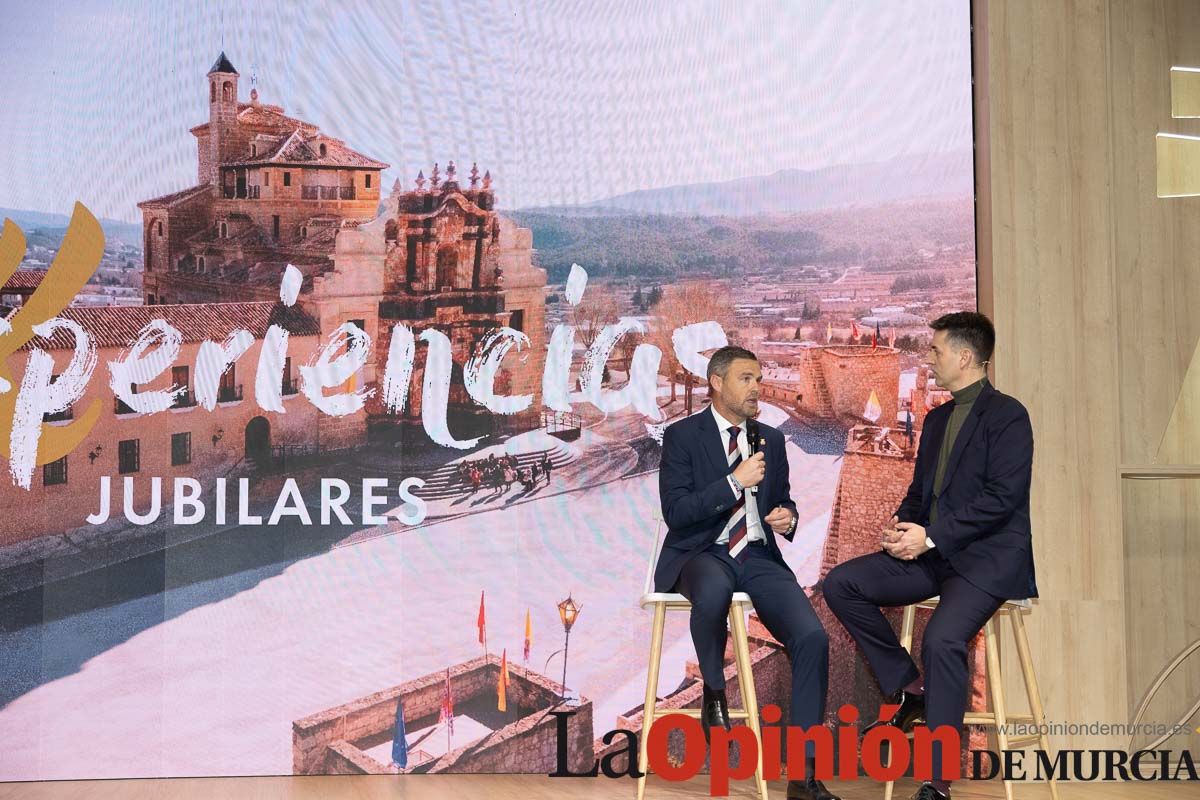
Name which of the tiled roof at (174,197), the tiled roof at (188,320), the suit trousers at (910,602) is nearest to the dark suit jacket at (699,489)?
the suit trousers at (910,602)

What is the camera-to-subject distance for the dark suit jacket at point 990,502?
11.5ft

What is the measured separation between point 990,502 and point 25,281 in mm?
3345

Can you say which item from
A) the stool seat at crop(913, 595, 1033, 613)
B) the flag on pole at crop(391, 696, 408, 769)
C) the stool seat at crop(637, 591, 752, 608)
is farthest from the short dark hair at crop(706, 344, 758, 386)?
the flag on pole at crop(391, 696, 408, 769)

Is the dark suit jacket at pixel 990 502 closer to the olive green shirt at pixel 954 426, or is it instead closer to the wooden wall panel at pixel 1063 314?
the olive green shirt at pixel 954 426

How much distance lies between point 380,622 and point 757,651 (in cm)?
133

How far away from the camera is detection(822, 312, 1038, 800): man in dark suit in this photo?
11.2 feet

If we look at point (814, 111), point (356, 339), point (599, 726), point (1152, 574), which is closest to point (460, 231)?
point (356, 339)

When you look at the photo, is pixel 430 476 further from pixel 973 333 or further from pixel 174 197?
pixel 973 333

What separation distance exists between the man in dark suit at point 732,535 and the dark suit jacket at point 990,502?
474 millimetres

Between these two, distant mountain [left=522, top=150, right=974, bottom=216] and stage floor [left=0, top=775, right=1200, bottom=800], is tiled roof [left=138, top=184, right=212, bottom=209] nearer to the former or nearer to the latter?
distant mountain [left=522, top=150, right=974, bottom=216]

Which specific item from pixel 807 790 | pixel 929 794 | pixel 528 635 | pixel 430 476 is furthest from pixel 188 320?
pixel 929 794

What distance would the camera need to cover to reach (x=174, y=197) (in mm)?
4289

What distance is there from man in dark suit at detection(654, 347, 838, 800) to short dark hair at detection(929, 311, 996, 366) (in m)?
0.63

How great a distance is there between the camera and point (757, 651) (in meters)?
4.20
